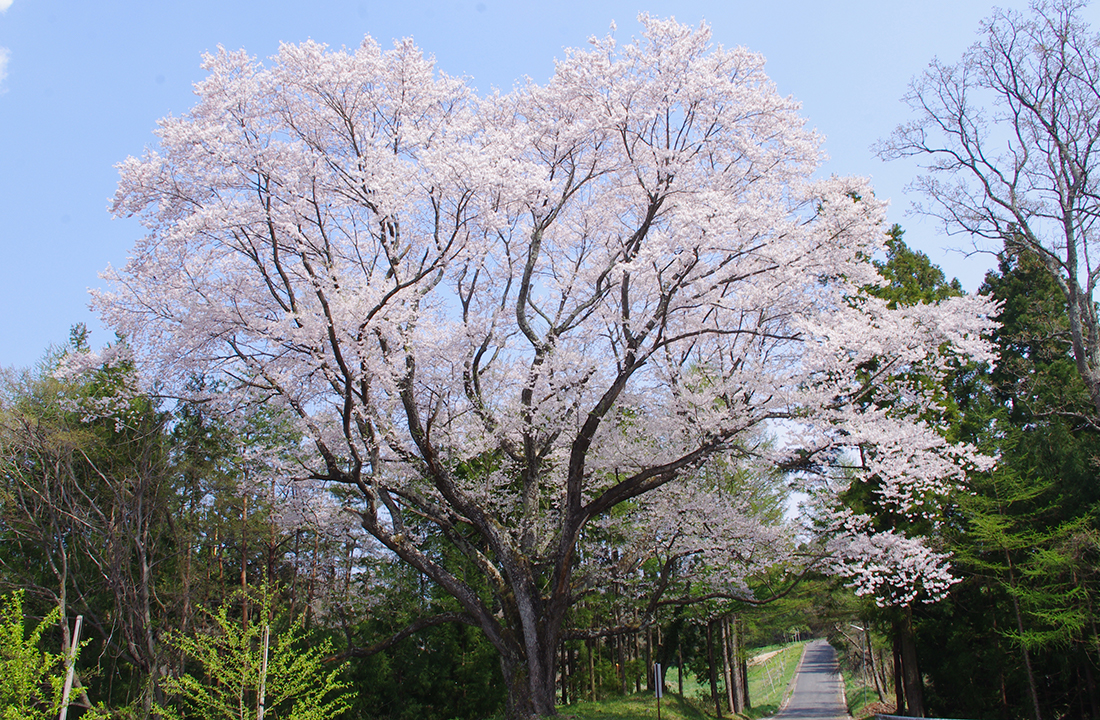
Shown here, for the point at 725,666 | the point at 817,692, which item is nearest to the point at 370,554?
the point at 725,666

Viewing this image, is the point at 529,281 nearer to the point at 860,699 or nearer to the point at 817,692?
the point at 860,699

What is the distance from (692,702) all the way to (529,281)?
15.5 m

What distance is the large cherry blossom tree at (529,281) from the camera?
8.59m

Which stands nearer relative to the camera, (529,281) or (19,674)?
(19,674)

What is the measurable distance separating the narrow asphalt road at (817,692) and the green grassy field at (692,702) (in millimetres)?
733

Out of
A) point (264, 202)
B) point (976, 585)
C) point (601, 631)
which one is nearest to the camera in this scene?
point (264, 202)

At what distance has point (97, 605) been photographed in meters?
15.4

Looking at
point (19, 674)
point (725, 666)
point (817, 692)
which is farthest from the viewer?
point (817, 692)

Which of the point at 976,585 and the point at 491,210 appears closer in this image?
the point at 491,210

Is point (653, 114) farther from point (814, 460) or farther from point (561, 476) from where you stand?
point (561, 476)

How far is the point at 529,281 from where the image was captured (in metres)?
10.8

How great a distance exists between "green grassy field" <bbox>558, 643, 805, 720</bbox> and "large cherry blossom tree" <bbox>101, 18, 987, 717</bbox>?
11.8ft

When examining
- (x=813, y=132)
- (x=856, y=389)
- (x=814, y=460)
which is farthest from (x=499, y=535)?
(x=813, y=132)

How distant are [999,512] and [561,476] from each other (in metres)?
8.93
